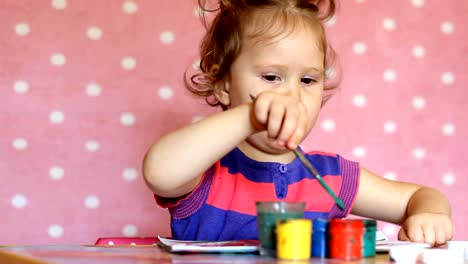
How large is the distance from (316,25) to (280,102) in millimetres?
496

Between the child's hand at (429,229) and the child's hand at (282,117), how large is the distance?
28 centimetres

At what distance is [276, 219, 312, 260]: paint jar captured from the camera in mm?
750

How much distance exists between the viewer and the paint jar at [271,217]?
789 mm

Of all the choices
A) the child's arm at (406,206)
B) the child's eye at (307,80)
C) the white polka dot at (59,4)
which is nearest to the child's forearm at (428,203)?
the child's arm at (406,206)

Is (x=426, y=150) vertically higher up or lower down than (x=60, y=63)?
lower down

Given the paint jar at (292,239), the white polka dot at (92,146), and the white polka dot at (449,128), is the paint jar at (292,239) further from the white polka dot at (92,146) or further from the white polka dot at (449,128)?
the white polka dot at (449,128)

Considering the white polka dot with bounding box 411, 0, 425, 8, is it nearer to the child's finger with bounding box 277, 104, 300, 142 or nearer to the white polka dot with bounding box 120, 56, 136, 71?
the white polka dot with bounding box 120, 56, 136, 71

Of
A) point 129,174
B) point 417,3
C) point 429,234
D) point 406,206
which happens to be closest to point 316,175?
point 429,234

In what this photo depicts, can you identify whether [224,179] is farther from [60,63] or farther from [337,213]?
[60,63]

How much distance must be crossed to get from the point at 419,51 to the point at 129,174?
2.68 feet

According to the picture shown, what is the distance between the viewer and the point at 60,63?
1774mm

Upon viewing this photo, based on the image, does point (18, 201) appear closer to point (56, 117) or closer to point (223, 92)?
point (56, 117)

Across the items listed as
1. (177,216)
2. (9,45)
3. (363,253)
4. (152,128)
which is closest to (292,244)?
(363,253)

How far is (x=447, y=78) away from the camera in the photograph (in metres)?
1.94
